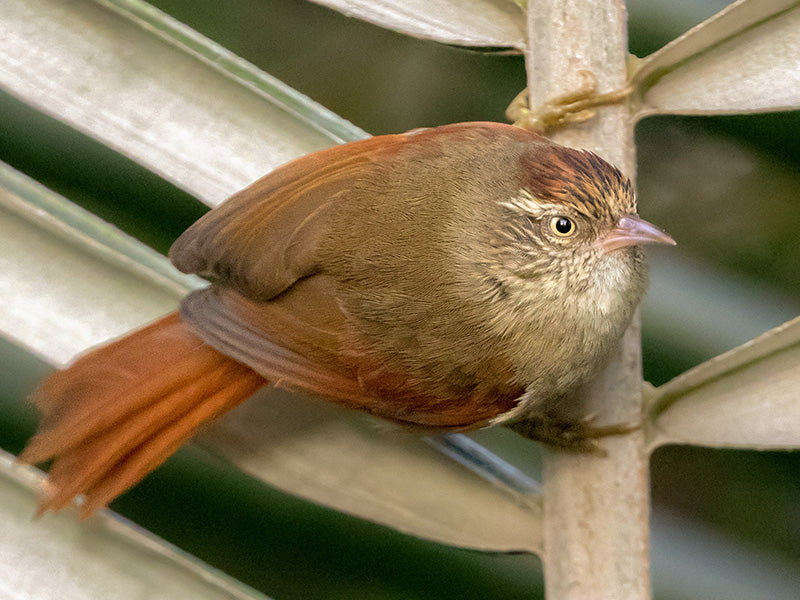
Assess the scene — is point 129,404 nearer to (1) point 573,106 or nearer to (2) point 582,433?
(2) point 582,433

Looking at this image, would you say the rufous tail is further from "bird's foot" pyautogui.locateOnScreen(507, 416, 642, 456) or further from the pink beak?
the pink beak

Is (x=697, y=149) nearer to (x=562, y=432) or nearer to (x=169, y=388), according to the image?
(x=562, y=432)

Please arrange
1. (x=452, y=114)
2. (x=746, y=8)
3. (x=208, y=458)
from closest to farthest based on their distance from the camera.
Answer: (x=746, y=8), (x=208, y=458), (x=452, y=114)

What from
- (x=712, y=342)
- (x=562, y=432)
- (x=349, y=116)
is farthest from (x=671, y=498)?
(x=349, y=116)

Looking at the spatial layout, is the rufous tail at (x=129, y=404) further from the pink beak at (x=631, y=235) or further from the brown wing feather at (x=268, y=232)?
the pink beak at (x=631, y=235)

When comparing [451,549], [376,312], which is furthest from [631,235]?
[451,549]

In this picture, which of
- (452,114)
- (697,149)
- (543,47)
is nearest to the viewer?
(543,47)
